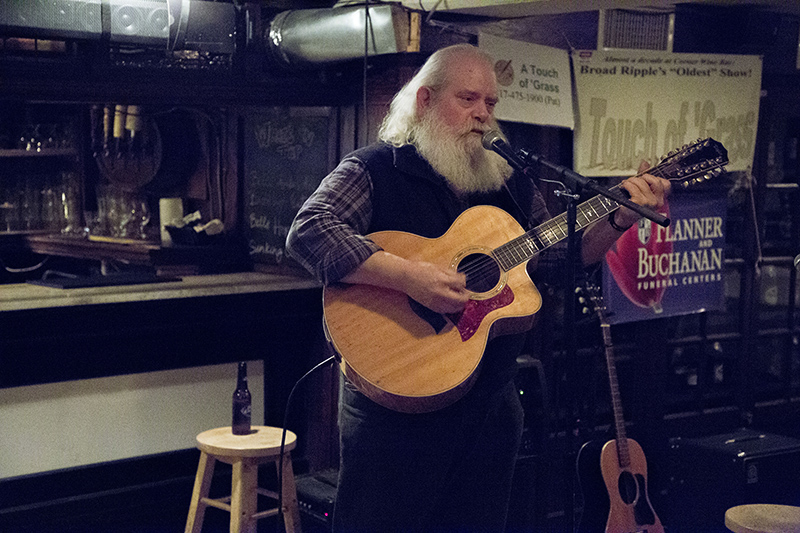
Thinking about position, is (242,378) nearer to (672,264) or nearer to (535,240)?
(535,240)

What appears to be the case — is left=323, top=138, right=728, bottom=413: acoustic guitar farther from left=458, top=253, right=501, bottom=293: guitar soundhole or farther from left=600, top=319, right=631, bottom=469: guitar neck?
left=600, top=319, right=631, bottom=469: guitar neck

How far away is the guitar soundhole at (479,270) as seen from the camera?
9.06ft

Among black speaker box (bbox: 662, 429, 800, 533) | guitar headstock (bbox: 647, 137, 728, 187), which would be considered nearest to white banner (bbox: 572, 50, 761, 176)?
black speaker box (bbox: 662, 429, 800, 533)

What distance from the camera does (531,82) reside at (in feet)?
12.8

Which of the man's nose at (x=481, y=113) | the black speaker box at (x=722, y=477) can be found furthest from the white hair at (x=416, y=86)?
the black speaker box at (x=722, y=477)

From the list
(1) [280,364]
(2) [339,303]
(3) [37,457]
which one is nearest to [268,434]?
(1) [280,364]

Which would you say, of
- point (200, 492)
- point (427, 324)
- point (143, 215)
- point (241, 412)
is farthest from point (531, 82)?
point (143, 215)

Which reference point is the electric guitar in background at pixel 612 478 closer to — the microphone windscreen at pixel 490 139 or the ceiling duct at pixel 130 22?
the microphone windscreen at pixel 490 139

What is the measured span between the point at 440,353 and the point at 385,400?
195 mm

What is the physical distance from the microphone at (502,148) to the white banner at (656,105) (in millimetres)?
1666

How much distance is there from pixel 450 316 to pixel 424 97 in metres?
0.64

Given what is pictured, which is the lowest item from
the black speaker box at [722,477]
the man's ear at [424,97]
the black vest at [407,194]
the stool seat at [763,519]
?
the black speaker box at [722,477]

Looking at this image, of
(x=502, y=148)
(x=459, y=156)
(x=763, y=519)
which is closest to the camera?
(x=502, y=148)

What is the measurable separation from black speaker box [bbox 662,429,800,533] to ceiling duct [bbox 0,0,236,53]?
2661mm
